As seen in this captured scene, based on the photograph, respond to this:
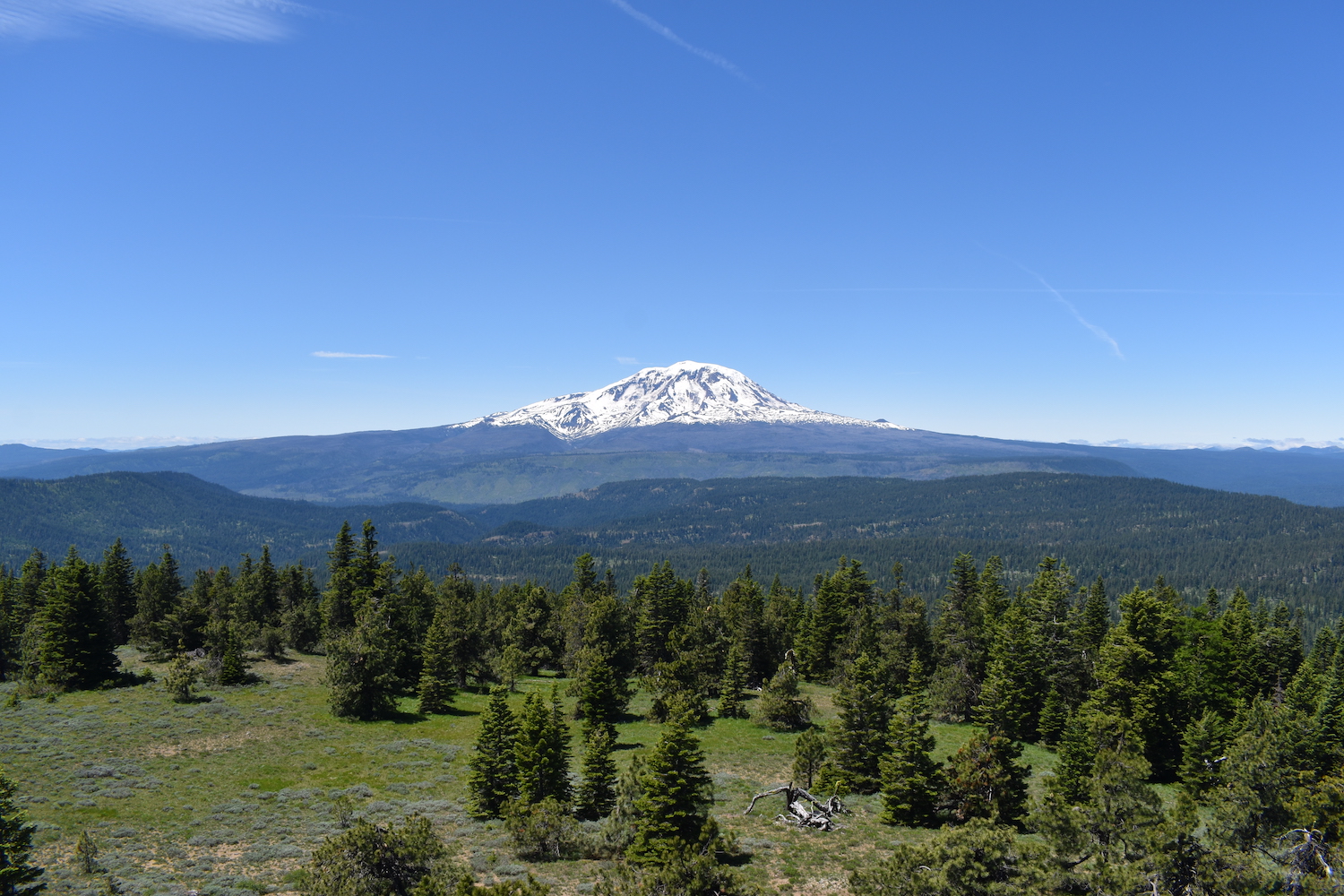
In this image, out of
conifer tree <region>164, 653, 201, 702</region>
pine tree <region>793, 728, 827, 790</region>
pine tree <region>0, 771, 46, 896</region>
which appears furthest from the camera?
conifer tree <region>164, 653, 201, 702</region>

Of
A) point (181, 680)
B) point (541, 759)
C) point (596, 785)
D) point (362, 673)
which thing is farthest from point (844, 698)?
point (181, 680)

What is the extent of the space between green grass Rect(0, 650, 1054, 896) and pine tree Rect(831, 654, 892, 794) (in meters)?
1.81

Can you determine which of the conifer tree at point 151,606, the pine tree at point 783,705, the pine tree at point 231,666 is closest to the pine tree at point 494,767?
the pine tree at point 783,705

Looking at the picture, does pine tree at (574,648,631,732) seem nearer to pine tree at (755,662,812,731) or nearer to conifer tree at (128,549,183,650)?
pine tree at (755,662,812,731)

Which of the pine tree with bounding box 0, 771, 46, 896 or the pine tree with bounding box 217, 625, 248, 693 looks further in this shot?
the pine tree with bounding box 217, 625, 248, 693

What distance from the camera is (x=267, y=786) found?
1843 inches

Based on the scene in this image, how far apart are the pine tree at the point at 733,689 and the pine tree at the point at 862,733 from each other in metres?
25.0

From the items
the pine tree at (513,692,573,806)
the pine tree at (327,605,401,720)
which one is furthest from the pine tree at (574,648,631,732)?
the pine tree at (513,692,573,806)

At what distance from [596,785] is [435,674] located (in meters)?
35.0

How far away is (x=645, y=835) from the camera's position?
3566 cm

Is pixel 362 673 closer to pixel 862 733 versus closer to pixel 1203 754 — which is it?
pixel 862 733

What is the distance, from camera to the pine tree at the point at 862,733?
4978cm

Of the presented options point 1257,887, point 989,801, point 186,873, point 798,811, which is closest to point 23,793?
point 186,873

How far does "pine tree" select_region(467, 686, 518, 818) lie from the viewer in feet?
142
